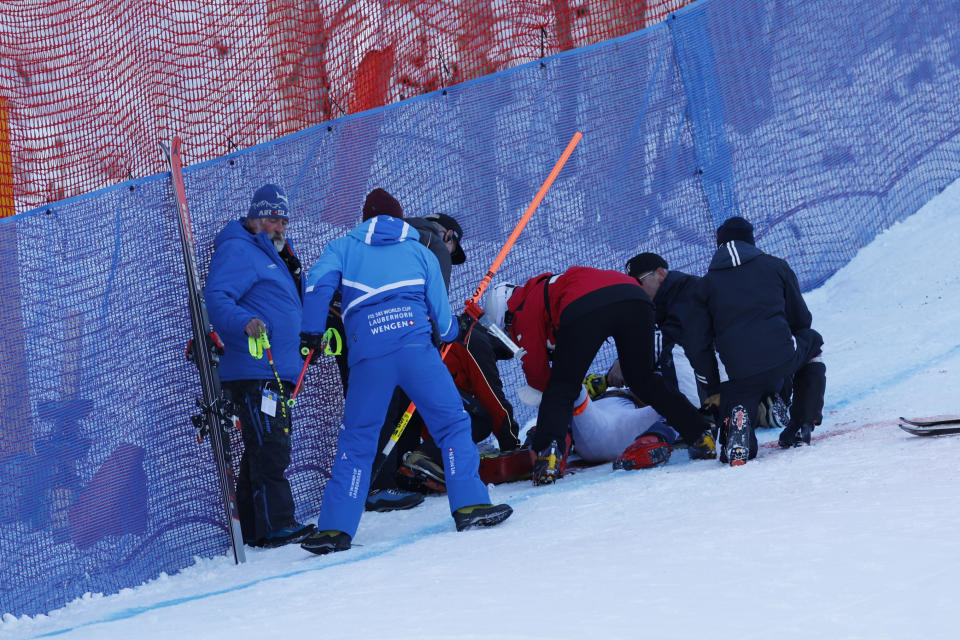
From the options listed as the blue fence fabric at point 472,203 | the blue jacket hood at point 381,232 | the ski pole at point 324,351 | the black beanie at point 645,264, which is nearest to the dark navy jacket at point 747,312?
the black beanie at point 645,264

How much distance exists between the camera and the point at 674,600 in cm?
282

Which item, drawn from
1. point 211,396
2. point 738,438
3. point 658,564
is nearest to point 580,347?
point 738,438

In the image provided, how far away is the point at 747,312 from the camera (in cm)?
509

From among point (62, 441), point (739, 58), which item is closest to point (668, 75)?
point (739, 58)

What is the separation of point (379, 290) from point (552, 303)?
113cm

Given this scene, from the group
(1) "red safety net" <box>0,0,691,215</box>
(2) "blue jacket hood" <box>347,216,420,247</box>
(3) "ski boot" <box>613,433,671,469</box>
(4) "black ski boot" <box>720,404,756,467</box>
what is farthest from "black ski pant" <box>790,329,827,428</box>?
(1) "red safety net" <box>0,0,691,215</box>

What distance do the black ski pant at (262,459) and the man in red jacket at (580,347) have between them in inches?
49.6

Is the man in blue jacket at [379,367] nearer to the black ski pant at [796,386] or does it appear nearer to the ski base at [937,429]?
the black ski pant at [796,386]

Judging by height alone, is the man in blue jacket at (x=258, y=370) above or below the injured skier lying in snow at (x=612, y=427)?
above

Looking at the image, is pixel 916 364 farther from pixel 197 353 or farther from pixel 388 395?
pixel 197 353

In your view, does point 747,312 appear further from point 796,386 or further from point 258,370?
point 258,370

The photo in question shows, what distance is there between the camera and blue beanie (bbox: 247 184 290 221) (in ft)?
17.4

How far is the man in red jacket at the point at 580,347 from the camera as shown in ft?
17.4

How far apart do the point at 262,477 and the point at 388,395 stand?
98 centimetres
